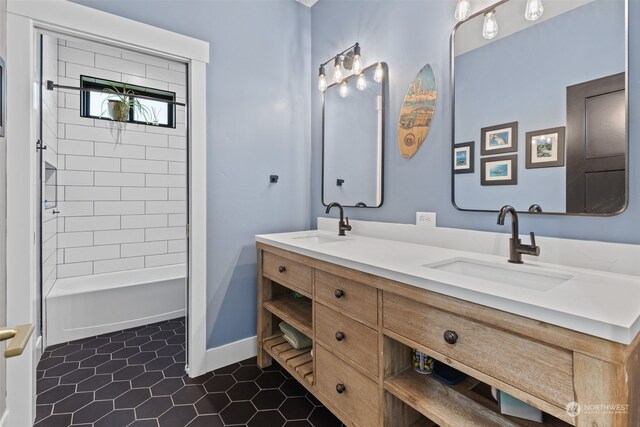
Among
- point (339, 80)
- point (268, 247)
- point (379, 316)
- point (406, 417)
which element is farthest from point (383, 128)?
point (406, 417)

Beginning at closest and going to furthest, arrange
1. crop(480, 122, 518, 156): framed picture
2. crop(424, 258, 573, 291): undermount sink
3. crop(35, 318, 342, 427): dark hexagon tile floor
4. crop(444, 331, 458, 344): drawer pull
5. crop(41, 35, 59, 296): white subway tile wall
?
1. crop(444, 331, 458, 344): drawer pull
2. crop(424, 258, 573, 291): undermount sink
3. crop(480, 122, 518, 156): framed picture
4. crop(35, 318, 342, 427): dark hexagon tile floor
5. crop(41, 35, 59, 296): white subway tile wall

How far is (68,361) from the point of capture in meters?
2.13

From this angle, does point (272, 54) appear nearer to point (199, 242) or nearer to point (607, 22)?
point (199, 242)

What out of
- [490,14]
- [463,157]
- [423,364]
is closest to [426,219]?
[463,157]

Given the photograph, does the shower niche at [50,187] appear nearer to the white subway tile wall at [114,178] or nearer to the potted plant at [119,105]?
the white subway tile wall at [114,178]

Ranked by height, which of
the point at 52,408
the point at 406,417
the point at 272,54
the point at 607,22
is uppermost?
the point at 272,54

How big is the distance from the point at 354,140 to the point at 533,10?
1.14 meters

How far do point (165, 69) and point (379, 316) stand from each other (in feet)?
11.7

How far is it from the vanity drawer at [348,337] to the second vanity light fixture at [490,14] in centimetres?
142

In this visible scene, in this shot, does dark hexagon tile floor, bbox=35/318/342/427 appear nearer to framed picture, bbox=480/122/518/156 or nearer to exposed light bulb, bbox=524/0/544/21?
framed picture, bbox=480/122/518/156

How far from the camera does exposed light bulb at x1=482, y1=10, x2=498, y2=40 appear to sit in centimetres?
138

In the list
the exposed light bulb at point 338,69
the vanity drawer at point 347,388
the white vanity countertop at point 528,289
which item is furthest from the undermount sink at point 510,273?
the exposed light bulb at point 338,69

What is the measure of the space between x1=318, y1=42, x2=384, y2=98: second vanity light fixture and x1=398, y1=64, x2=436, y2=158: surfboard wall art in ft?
0.98

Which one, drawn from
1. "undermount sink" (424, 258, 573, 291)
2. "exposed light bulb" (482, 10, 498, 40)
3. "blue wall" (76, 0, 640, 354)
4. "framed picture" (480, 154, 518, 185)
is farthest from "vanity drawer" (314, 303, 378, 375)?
"exposed light bulb" (482, 10, 498, 40)
